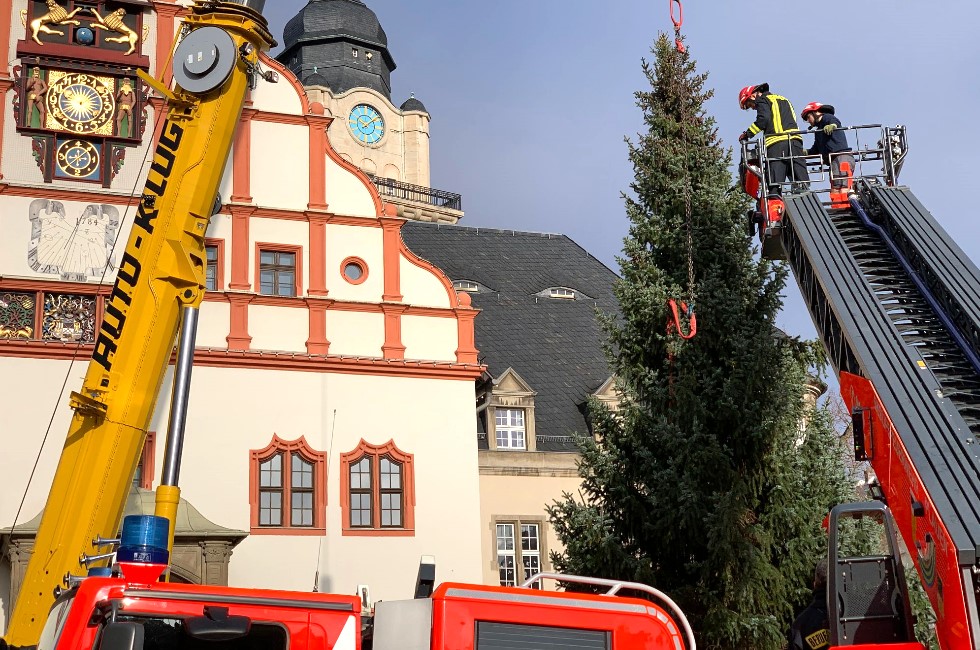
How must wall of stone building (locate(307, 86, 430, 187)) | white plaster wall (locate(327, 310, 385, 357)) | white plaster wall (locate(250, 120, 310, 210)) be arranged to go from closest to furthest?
white plaster wall (locate(327, 310, 385, 357)), white plaster wall (locate(250, 120, 310, 210)), wall of stone building (locate(307, 86, 430, 187))

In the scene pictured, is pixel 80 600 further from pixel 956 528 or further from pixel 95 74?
pixel 95 74

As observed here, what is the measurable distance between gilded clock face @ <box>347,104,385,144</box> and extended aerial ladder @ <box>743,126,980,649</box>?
171 ft

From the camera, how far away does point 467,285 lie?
33156 millimetres

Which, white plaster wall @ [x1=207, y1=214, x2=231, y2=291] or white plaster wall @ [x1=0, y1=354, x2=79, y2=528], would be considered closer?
white plaster wall @ [x1=0, y1=354, x2=79, y2=528]

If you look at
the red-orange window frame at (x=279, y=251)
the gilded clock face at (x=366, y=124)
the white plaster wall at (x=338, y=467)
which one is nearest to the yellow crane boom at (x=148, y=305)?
the red-orange window frame at (x=279, y=251)

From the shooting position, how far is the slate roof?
29812 mm

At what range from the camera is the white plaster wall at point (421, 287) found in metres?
24.2

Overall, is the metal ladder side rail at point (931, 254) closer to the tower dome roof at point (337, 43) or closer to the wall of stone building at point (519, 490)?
the wall of stone building at point (519, 490)

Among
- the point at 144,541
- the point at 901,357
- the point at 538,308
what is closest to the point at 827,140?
the point at 901,357

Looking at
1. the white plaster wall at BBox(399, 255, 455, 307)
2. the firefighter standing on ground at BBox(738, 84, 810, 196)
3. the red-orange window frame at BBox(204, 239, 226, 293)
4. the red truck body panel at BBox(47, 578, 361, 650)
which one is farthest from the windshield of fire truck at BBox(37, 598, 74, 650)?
the white plaster wall at BBox(399, 255, 455, 307)

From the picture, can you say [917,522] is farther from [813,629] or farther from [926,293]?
[926,293]

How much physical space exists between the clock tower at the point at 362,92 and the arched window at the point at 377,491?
4468 centimetres

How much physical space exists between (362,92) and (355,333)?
151 ft

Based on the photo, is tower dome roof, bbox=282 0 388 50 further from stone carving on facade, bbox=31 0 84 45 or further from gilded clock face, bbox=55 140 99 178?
gilded clock face, bbox=55 140 99 178
